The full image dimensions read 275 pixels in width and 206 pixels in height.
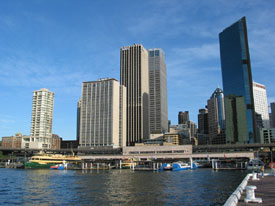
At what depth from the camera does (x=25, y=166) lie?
5984 inches

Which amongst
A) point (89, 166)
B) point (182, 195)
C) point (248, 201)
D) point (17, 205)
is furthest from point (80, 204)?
point (89, 166)

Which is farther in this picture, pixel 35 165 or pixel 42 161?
pixel 42 161

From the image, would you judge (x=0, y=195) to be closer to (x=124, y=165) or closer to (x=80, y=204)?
(x=80, y=204)

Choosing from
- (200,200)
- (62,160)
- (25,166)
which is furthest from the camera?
(62,160)

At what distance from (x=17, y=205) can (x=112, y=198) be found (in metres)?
13.8

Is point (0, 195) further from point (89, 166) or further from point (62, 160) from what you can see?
point (62, 160)

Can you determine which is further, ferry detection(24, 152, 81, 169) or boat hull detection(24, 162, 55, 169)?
ferry detection(24, 152, 81, 169)

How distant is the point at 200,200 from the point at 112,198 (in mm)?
13631

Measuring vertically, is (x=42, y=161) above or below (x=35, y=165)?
above

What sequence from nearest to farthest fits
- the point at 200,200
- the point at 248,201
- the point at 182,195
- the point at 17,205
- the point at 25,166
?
1. the point at 248,201
2. the point at 17,205
3. the point at 200,200
4. the point at 182,195
5. the point at 25,166

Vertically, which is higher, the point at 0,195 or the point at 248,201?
the point at 248,201

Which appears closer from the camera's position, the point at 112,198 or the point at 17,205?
the point at 17,205

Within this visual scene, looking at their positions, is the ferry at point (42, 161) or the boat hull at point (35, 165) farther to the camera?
the ferry at point (42, 161)

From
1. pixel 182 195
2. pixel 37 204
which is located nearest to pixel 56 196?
pixel 37 204
